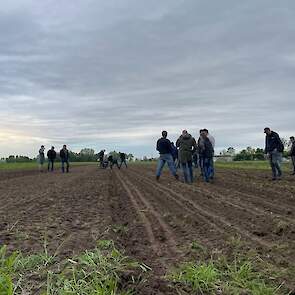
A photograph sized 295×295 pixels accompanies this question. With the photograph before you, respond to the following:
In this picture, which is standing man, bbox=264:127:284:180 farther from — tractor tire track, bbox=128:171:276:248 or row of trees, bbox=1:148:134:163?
A: row of trees, bbox=1:148:134:163

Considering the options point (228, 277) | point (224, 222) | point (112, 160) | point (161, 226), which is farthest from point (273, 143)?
point (112, 160)

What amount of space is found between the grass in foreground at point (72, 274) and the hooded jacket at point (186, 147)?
42.7 feet

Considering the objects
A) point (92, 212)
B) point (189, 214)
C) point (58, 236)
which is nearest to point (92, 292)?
point (58, 236)

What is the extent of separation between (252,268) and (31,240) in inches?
124

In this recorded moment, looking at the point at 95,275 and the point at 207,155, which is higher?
the point at 207,155

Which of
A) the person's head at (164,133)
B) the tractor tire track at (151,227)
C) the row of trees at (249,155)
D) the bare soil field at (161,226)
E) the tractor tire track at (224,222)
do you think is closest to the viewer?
the bare soil field at (161,226)

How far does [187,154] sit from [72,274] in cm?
1419

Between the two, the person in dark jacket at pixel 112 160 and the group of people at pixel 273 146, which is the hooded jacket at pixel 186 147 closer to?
the group of people at pixel 273 146

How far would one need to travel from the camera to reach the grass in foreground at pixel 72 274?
4.60 m

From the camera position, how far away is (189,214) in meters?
9.87

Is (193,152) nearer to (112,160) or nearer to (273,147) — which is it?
(273,147)

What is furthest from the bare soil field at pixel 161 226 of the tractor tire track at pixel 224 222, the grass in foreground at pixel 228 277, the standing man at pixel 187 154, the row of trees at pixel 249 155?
the row of trees at pixel 249 155

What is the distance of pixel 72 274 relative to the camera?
5.01 meters

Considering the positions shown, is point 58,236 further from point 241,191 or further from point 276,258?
point 241,191
